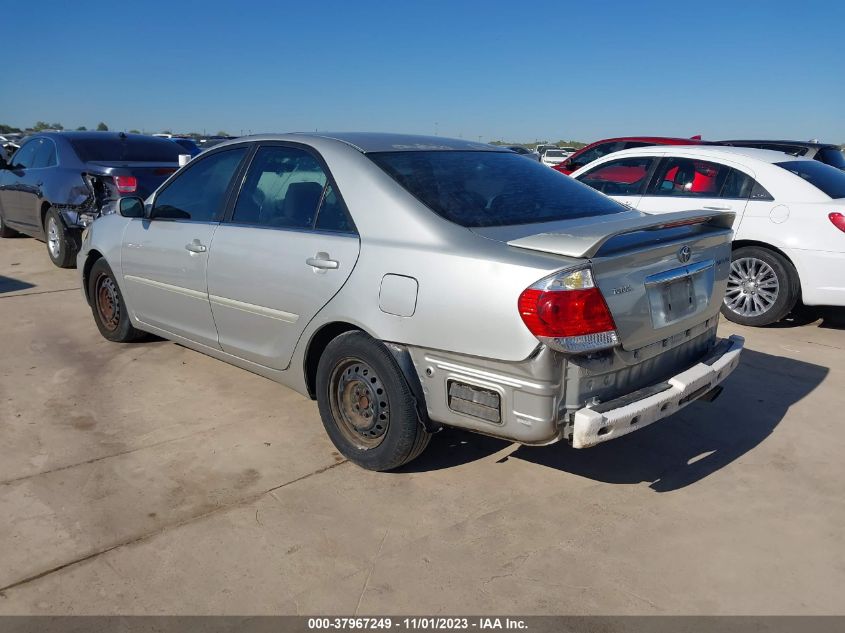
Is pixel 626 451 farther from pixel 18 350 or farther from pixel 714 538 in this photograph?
pixel 18 350

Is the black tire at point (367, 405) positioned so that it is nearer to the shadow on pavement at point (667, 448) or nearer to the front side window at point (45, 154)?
the shadow on pavement at point (667, 448)

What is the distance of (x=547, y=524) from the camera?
319 centimetres

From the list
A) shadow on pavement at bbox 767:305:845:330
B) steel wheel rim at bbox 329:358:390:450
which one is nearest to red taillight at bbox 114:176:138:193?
steel wheel rim at bbox 329:358:390:450

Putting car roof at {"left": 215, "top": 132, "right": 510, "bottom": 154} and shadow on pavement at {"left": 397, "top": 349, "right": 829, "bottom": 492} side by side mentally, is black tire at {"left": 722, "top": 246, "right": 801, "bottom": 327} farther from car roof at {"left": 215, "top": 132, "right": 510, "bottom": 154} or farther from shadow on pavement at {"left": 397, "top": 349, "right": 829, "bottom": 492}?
car roof at {"left": 215, "top": 132, "right": 510, "bottom": 154}

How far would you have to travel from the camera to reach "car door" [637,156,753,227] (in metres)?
6.60

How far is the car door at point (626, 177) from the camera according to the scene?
7.16 meters

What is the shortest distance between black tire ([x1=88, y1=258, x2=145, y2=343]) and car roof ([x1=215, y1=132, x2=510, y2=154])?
5.73 feet

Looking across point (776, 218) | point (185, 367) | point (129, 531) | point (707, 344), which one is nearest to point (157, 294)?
point (185, 367)

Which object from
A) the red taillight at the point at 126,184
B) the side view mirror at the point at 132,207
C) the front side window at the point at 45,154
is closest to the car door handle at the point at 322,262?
the side view mirror at the point at 132,207

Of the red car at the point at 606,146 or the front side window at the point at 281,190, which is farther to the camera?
the red car at the point at 606,146

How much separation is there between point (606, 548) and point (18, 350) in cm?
466

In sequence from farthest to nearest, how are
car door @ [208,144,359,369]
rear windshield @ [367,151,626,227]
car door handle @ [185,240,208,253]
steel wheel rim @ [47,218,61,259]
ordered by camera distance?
steel wheel rim @ [47,218,61,259]
car door handle @ [185,240,208,253]
car door @ [208,144,359,369]
rear windshield @ [367,151,626,227]

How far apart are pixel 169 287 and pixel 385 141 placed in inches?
69.7

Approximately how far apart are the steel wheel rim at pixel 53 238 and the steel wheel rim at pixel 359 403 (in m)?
6.26
